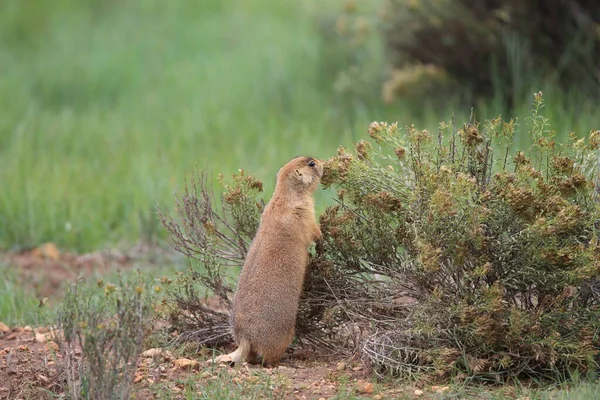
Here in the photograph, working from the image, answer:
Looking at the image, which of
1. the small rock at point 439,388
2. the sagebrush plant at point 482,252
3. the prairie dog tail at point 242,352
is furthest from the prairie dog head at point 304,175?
the small rock at point 439,388

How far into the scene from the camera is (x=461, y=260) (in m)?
4.42

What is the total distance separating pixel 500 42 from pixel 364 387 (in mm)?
6283

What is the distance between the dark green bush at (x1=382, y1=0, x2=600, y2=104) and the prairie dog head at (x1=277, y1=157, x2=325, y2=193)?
15.4 ft

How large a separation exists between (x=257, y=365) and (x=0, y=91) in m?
8.27

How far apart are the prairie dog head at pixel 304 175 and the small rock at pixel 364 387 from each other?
111 centimetres

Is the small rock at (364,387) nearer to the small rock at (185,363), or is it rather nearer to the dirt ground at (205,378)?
the dirt ground at (205,378)

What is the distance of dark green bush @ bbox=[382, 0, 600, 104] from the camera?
941cm

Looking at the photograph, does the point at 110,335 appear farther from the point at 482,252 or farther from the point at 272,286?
the point at 482,252

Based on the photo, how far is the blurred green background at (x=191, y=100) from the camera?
8.80 metres

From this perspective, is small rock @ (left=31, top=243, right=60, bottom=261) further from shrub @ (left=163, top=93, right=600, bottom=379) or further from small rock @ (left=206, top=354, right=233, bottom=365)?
small rock @ (left=206, top=354, right=233, bottom=365)

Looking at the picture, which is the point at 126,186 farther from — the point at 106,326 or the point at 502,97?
the point at 106,326

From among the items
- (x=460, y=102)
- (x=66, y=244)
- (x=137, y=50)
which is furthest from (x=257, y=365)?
(x=137, y=50)

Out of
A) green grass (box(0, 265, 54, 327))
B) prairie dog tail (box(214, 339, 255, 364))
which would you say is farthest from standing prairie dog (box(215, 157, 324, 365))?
green grass (box(0, 265, 54, 327))

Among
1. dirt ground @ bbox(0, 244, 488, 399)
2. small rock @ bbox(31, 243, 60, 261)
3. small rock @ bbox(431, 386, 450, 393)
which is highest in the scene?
small rock @ bbox(31, 243, 60, 261)
